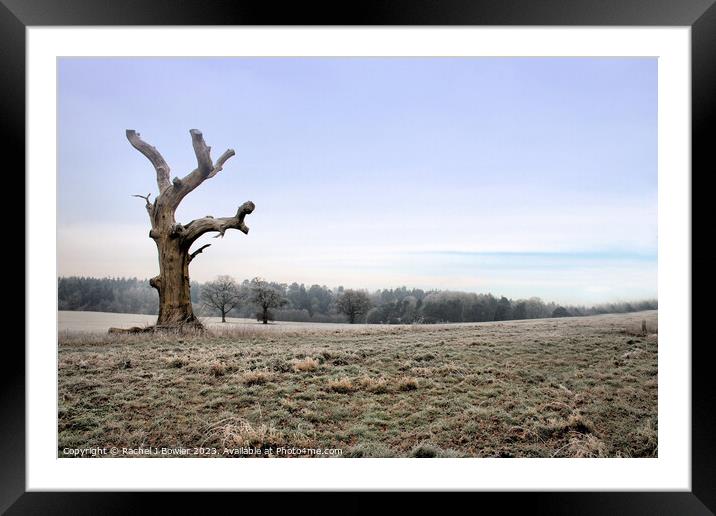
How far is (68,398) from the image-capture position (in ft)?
7.72

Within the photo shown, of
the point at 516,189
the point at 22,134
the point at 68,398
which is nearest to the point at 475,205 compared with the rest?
the point at 516,189

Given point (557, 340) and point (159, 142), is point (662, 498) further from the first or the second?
point (159, 142)

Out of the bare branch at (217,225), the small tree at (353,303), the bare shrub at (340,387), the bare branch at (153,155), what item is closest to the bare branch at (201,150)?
the bare branch at (153,155)

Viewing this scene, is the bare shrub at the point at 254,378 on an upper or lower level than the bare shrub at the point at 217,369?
lower

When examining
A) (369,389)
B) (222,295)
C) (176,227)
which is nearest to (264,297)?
(222,295)

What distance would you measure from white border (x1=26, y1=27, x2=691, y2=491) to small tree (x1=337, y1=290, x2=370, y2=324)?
3.50 ft

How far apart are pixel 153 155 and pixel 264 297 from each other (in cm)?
137

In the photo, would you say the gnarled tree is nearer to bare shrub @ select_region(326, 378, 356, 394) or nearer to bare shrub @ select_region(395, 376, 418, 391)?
bare shrub @ select_region(326, 378, 356, 394)

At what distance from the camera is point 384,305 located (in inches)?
111

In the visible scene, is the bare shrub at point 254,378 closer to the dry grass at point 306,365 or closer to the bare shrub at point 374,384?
the dry grass at point 306,365

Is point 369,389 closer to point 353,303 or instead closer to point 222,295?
point 353,303

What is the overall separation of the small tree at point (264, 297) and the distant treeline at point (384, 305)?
0.04 metres

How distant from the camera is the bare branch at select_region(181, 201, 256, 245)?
2.72 meters

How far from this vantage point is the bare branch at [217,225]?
2.72 metres
